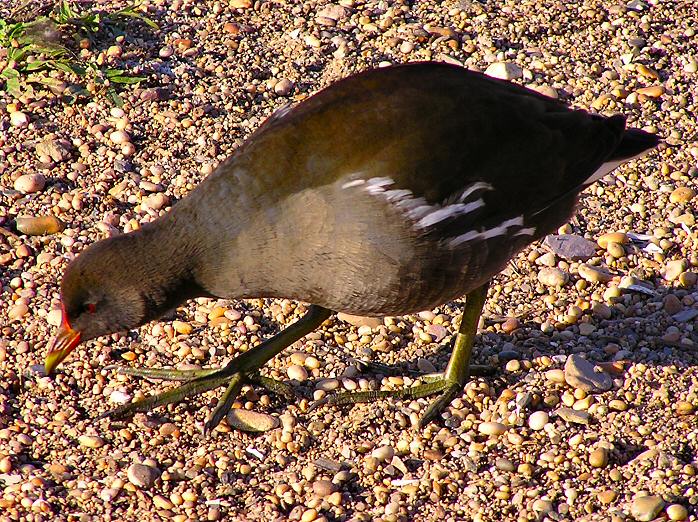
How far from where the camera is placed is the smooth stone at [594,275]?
18.8ft

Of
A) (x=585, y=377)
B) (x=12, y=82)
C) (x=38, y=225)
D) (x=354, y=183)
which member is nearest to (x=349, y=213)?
(x=354, y=183)

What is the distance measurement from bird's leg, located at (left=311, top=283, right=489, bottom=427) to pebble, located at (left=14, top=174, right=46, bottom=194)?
2274mm

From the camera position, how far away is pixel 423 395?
517cm

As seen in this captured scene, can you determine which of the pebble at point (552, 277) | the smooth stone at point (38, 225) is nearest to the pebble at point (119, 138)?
the smooth stone at point (38, 225)

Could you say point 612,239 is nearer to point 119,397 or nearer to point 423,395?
point 423,395

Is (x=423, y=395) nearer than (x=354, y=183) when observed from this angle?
No

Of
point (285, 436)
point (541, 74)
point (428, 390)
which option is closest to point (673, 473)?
point (428, 390)

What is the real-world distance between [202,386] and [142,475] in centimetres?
67

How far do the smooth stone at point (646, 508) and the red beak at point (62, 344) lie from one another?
8.44 feet

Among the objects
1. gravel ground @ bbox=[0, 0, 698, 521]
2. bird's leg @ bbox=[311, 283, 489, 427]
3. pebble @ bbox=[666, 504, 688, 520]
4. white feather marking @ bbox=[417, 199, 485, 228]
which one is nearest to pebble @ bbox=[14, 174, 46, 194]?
gravel ground @ bbox=[0, 0, 698, 521]

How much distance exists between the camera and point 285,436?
4.84 m

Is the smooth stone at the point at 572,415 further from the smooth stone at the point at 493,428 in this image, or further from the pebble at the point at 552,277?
the pebble at the point at 552,277

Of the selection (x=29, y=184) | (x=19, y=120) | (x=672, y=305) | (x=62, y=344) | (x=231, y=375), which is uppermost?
(x=19, y=120)

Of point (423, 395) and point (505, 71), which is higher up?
point (505, 71)
